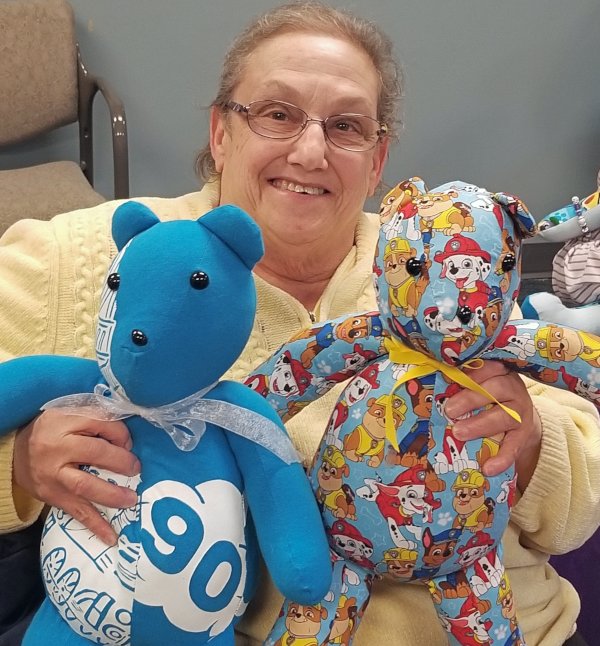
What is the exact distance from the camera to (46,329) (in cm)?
103

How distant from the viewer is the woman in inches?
36.5

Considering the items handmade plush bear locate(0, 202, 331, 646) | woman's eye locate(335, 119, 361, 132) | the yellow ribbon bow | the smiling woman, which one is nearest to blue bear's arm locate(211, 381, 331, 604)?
handmade plush bear locate(0, 202, 331, 646)

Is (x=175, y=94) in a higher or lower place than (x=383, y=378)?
lower

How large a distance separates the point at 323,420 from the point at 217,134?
53cm

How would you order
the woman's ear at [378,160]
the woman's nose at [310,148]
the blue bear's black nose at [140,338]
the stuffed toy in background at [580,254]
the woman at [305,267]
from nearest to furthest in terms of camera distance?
the blue bear's black nose at [140,338]
the woman at [305,267]
the woman's nose at [310,148]
the woman's ear at [378,160]
the stuffed toy in background at [580,254]

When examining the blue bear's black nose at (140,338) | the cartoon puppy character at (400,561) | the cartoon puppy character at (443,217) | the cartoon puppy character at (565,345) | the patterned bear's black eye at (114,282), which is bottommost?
the cartoon puppy character at (400,561)

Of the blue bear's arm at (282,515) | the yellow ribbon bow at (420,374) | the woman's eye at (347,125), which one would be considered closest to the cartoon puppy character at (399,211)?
the yellow ribbon bow at (420,374)

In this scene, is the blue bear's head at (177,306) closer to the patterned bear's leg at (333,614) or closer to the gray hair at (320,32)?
Result: the patterned bear's leg at (333,614)

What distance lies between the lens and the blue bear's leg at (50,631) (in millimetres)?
746

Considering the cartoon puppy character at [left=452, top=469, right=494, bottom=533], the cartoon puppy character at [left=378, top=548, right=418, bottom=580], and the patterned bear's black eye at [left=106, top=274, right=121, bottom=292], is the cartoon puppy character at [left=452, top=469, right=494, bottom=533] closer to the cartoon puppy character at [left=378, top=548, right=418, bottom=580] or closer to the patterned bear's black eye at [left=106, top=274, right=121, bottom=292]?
the cartoon puppy character at [left=378, top=548, right=418, bottom=580]

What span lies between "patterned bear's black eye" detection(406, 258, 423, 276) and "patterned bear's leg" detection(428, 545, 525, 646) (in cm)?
32

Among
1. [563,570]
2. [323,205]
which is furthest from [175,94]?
[563,570]

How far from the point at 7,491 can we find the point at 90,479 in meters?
0.18

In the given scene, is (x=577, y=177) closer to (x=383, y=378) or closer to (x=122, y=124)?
(x=122, y=124)
